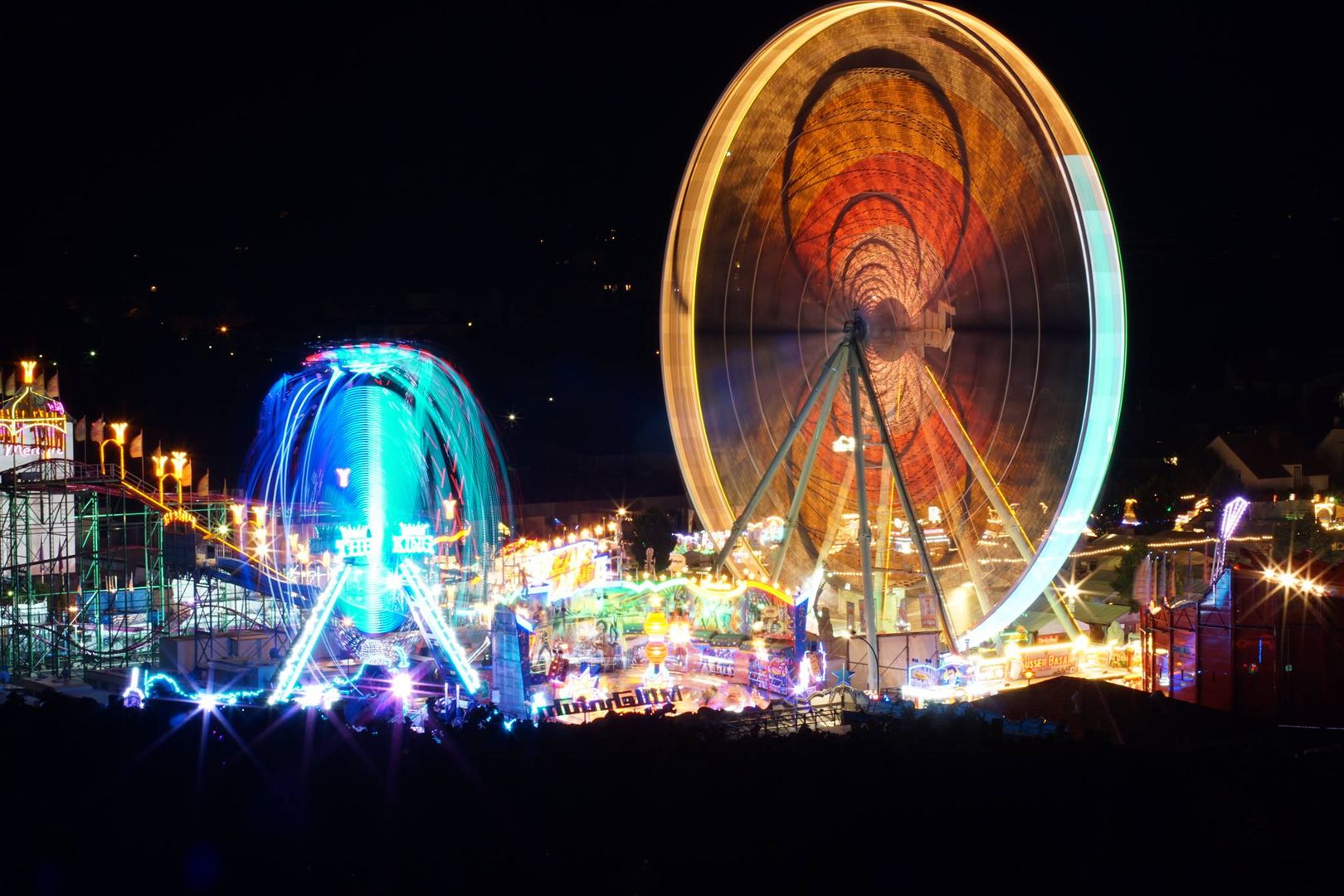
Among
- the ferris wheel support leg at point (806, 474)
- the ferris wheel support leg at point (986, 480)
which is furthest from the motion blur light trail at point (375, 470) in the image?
the ferris wheel support leg at point (986, 480)

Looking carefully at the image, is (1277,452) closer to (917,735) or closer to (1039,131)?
(1039,131)

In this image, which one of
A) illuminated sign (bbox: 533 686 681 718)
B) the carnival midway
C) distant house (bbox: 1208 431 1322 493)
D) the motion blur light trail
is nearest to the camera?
illuminated sign (bbox: 533 686 681 718)

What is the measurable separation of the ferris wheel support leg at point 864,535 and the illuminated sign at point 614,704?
322 centimetres

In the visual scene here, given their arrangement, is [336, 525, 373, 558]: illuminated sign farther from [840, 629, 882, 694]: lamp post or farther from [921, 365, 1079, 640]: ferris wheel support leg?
[921, 365, 1079, 640]: ferris wheel support leg

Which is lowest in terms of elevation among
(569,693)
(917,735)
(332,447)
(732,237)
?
(569,693)

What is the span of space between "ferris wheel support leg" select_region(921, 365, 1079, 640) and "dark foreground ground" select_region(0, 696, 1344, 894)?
1064 centimetres

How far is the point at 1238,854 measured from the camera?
26.3ft

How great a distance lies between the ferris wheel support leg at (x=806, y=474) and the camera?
909 inches

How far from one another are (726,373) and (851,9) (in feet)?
24.2

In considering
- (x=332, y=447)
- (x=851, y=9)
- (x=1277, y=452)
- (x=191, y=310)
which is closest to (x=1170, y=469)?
(x=1277, y=452)

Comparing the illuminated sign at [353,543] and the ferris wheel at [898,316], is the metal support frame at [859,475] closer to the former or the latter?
the ferris wheel at [898,316]

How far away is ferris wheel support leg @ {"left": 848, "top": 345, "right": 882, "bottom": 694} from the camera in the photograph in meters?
20.8

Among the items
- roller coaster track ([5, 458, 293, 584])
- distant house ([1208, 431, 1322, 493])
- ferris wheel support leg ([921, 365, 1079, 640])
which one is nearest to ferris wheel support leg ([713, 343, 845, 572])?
ferris wheel support leg ([921, 365, 1079, 640])

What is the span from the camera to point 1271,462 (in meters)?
40.5
